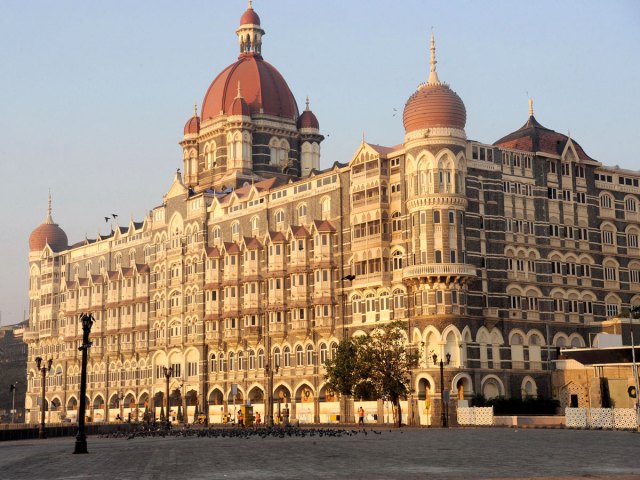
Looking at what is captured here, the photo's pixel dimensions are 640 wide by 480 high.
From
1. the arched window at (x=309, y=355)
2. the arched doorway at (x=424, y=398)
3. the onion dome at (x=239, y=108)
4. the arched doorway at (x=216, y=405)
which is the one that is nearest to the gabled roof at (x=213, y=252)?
the arched doorway at (x=216, y=405)

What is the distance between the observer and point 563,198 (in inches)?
3669

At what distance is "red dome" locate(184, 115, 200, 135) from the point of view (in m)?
124

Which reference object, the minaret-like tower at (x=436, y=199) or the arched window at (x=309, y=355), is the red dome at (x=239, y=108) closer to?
→ the arched window at (x=309, y=355)

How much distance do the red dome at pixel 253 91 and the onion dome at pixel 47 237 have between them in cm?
3821

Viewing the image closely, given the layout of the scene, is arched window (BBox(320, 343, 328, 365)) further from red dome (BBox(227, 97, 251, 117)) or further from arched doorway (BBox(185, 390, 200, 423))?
red dome (BBox(227, 97, 251, 117))

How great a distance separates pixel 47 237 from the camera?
486 ft

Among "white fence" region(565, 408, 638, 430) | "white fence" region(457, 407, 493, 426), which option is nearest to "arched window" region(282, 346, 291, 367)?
"white fence" region(457, 407, 493, 426)

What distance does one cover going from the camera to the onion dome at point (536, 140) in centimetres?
9288

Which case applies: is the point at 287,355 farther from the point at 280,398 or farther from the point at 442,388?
the point at 442,388

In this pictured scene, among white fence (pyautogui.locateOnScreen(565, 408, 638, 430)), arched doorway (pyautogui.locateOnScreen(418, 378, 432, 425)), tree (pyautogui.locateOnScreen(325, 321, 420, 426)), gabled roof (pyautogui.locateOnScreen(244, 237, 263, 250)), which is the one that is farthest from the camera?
gabled roof (pyautogui.locateOnScreen(244, 237, 263, 250))

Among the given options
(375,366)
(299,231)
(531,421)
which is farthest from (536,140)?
(531,421)

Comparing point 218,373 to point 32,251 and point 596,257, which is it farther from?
point 32,251

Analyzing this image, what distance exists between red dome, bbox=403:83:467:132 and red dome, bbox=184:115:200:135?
43956 mm

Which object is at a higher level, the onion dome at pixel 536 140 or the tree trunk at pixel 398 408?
the onion dome at pixel 536 140
